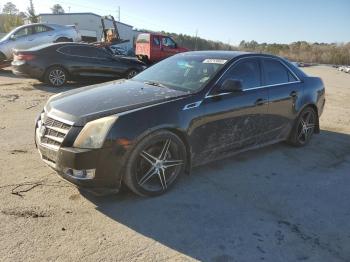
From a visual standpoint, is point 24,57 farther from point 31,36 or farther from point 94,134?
point 94,134

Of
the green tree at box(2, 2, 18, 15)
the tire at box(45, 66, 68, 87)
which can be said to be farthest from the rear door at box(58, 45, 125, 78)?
the green tree at box(2, 2, 18, 15)

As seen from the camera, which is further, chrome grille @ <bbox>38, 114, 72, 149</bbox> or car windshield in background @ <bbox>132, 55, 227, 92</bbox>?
car windshield in background @ <bbox>132, 55, 227, 92</bbox>

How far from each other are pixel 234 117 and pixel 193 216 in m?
1.68

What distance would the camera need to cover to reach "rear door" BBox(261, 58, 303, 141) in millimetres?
6055

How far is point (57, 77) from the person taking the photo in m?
12.7

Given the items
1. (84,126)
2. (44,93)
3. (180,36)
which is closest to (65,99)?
(84,126)

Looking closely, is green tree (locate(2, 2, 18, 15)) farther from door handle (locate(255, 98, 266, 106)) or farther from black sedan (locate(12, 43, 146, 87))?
door handle (locate(255, 98, 266, 106))

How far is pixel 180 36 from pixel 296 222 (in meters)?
65.8

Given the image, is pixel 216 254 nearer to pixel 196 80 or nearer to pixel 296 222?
pixel 296 222

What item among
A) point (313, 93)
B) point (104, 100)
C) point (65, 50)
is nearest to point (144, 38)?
point (65, 50)

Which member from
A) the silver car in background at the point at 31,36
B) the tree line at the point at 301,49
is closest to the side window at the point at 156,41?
the silver car in background at the point at 31,36

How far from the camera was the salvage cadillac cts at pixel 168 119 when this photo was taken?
13.3 ft

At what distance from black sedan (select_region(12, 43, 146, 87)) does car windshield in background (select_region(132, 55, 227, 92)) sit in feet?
24.1

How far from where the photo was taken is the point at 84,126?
4.08m
